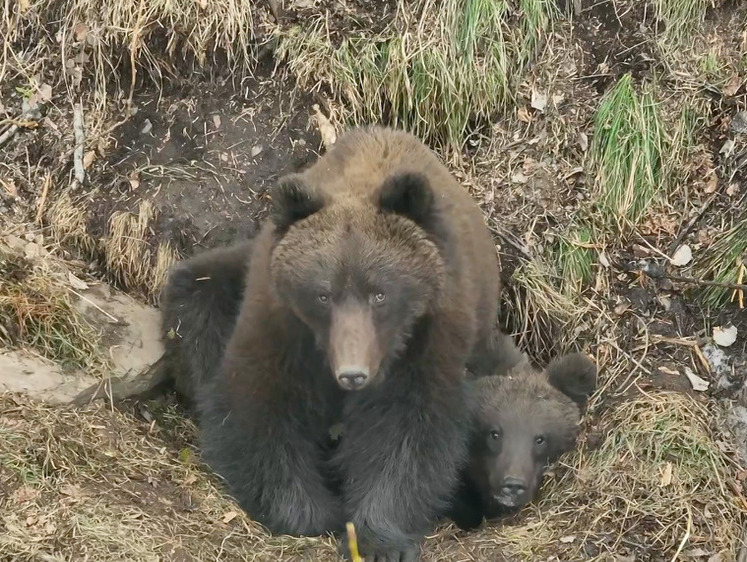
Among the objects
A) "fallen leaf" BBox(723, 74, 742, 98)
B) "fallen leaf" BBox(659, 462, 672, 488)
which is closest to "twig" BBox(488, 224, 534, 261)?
"fallen leaf" BBox(723, 74, 742, 98)

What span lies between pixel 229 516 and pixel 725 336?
3352 mm

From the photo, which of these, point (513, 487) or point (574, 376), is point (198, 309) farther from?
point (574, 376)

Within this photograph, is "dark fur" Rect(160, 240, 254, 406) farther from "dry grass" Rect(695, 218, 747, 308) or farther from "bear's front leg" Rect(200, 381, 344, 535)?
"dry grass" Rect(695, 218, 747, 308)

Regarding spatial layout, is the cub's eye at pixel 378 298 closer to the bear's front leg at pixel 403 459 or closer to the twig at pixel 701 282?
the bear's front leg at pixel 403 459

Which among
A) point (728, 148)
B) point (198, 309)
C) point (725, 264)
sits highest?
point (728, 148)

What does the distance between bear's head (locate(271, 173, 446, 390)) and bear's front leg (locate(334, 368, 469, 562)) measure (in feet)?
1.10

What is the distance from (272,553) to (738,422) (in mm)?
2982

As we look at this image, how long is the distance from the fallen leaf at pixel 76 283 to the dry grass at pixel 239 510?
1.04 m

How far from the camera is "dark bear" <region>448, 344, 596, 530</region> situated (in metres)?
5.97

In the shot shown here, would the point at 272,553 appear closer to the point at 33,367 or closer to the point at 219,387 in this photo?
the point at 219,387

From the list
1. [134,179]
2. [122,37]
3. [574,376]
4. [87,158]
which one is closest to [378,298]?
[574,376]

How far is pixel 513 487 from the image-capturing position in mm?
5859

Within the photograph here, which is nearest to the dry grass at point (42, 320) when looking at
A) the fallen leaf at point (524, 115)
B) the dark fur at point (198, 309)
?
the dark fur at point (198, 309)

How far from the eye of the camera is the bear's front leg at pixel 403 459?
18.4 feet
